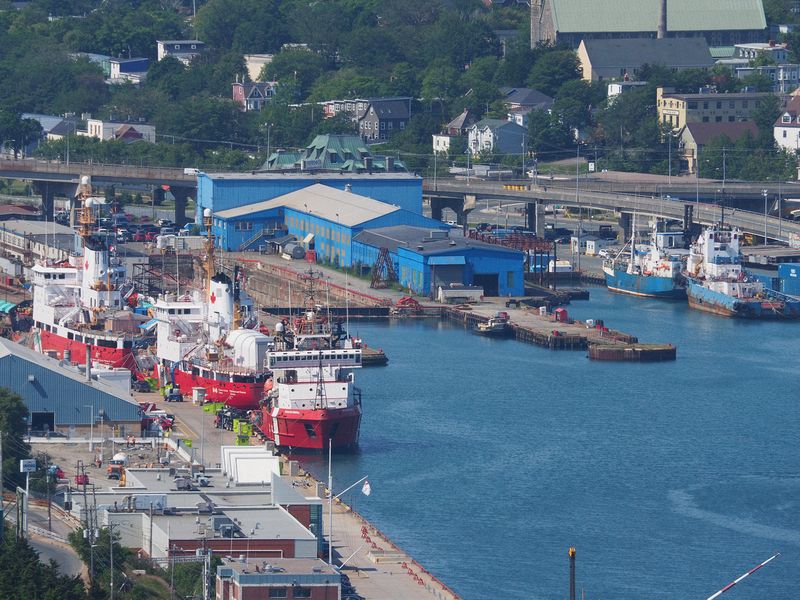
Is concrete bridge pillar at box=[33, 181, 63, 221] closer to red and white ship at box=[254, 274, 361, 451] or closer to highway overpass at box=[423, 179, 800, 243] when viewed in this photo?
highway overpass at box=[423, 179, 800, 243]

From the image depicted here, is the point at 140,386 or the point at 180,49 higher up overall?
the point at 180,49

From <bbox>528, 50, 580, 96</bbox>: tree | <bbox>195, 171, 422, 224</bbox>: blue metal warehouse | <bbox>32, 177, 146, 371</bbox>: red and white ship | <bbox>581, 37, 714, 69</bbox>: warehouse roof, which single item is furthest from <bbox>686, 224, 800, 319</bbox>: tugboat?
<bbox>581, 37, 714, 69</bbox>: warehouse roof

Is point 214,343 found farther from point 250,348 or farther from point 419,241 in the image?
point 419,241

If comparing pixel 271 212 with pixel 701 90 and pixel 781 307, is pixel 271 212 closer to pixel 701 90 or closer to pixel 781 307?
pixel 781 307

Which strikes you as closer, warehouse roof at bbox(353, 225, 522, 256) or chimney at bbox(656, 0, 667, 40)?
warehouse roof at bbox(353, 225, 522, 256)

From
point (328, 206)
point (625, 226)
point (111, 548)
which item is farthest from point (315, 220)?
point (111, 548)
